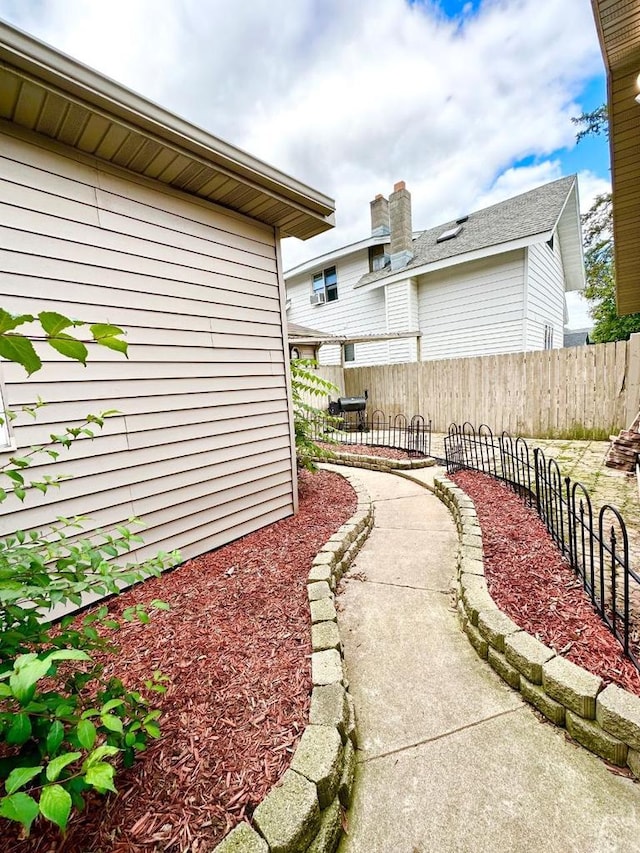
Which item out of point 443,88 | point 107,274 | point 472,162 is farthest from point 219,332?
point 472,162

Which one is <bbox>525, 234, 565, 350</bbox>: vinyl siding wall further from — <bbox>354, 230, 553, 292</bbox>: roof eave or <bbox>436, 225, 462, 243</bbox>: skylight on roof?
<bbox>436, 225, 462, 243</bbox>: skylight on roof

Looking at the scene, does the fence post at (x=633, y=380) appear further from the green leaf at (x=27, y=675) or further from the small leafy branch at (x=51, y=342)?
the green leaf at (x=27, y=675)

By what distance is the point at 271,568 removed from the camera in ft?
10.0

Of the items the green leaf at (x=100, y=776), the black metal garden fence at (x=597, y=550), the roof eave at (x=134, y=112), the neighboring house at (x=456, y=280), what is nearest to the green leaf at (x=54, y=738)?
the green leaf at (x=100, y=776)

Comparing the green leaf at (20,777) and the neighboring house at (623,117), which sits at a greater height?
the neighboring house at (623,117)

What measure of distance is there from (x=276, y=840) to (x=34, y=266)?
3.20m

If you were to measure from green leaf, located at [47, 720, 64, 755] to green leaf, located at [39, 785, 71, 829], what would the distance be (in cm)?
23

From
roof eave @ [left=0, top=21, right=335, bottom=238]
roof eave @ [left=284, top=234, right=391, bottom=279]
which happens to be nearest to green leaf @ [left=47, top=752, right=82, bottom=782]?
roof eave @ [left=0, top=21, right=335, bottom=238]

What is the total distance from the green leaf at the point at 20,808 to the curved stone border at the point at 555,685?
1982 millimetres

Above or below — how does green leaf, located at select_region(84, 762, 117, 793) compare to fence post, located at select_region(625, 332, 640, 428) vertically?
below

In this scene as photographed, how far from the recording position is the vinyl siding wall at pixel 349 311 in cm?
1360

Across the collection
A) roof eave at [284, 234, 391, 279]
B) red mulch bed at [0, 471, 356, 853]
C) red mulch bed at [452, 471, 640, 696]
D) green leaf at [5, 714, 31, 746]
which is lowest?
red mulch bed at [0, 471, 356, 853]

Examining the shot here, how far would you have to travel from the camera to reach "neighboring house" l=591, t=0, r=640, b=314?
2684 millimetres

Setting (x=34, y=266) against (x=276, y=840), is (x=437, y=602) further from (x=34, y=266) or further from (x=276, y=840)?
(x=34, y=266)
